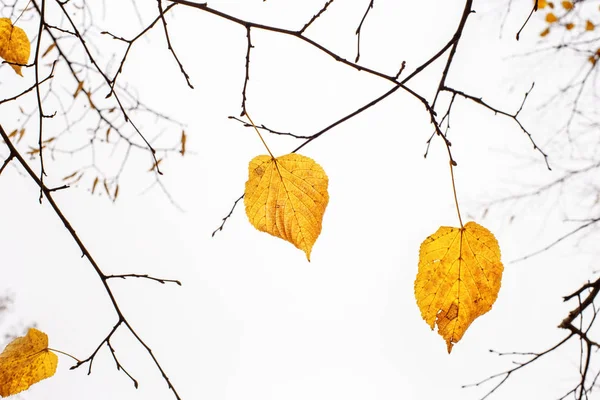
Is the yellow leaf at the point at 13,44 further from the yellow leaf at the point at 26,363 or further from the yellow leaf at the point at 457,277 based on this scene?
the yellow leaf at the point at 457,277

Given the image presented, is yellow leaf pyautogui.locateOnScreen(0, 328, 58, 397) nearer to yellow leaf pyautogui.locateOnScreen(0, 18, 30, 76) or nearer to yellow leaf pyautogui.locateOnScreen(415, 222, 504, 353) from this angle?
yellow leaf pyautogui.locateOnScreen(0, 18, 30, 76)

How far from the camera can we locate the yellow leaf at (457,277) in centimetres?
62

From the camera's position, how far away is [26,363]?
30.1 inches

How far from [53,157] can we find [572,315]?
185 cm

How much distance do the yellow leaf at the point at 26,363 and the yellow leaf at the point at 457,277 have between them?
2.14 ft

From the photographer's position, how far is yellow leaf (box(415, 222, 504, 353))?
2.04ft

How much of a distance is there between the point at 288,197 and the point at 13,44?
0.63m

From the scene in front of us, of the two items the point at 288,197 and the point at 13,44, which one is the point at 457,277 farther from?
the point at 13,44

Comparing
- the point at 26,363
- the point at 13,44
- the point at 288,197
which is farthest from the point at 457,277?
the point at 13,44

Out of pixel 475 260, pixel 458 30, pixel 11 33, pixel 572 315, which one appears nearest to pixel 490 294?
pixel 475 260

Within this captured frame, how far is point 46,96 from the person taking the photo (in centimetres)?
173

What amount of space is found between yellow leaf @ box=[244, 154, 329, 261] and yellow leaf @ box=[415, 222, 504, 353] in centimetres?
18

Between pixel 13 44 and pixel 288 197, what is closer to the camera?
pixel 288 197

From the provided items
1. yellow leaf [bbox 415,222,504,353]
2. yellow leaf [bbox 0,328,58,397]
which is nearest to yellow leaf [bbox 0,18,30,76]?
yellow leaf [bbox 0,328,58,397]
